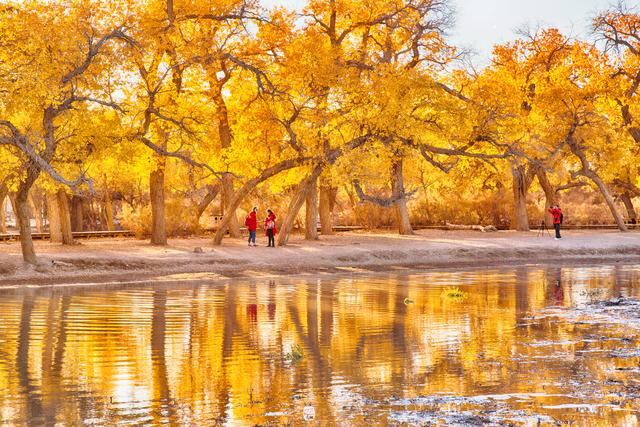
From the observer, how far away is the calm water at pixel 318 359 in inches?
434

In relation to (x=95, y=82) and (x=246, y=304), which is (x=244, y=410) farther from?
(x=95, y=82)

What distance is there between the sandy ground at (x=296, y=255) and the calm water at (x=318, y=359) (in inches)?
256

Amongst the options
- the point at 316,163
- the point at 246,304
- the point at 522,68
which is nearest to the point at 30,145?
the point at 246,304

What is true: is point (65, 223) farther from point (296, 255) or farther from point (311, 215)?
point (311, 215)

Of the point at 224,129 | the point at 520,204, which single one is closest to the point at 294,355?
the point at 224,129

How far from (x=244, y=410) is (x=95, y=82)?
22142 millimetres

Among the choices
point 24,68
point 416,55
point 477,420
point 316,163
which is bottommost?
point 477,420

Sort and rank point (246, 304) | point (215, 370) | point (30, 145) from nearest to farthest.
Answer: point (215, 370) < point (246, 304) < point (30, 145)

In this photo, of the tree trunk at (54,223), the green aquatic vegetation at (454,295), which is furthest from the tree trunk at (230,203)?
the green aquatic vegetation at (454,295)

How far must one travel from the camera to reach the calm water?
11.0 m

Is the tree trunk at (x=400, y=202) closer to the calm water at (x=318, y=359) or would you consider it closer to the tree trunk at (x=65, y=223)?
the tree trunk at (x=65, y=223)

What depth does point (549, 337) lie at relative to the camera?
16719 mm

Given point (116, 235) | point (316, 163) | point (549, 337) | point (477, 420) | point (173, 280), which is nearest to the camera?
point (477, 420)

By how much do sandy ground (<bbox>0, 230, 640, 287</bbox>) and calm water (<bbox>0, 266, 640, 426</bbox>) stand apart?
651 cm
